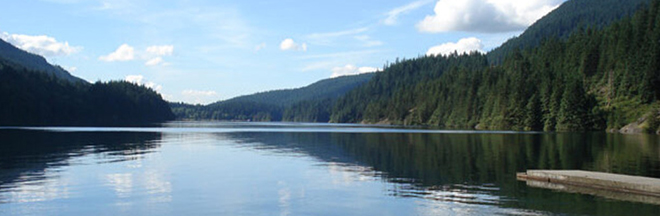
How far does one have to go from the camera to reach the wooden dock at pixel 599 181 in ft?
95.2

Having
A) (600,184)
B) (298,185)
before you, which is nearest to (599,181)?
(600,184)

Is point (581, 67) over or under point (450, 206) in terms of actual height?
over

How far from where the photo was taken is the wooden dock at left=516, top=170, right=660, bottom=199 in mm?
29031

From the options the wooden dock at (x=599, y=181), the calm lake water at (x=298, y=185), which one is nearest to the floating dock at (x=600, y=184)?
the wooden dock at (x=599, y=181)

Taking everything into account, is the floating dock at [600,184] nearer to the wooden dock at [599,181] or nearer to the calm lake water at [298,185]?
the wooden dock at [599,181]

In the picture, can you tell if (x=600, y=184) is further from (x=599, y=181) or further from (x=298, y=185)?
(x=298, y=185)

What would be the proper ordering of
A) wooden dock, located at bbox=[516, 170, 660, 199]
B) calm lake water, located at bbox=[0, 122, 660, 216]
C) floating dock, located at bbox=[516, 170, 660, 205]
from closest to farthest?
calm lake water, located at bbox=[0, 122, 660, 216] → floating dock, located at bbox=[516, 170, 660, 205] → wooden dock, located at bbox=[516, 170, 660, 199]

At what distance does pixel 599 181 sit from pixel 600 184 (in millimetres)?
175

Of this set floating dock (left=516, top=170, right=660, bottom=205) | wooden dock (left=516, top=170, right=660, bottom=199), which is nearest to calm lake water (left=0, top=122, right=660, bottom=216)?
floating dock (left=516, top=170, right=660, bottom=205)

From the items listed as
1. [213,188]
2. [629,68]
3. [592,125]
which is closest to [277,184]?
[213,188]

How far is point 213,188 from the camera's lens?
3253cm

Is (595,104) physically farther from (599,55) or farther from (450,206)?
(450,206)

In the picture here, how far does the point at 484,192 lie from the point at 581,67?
18078 centimetres

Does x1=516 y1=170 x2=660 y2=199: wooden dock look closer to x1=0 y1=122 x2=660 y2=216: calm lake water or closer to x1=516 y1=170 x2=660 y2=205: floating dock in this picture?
x1=516 y1=170 x2=660 y2=205: floating dock
